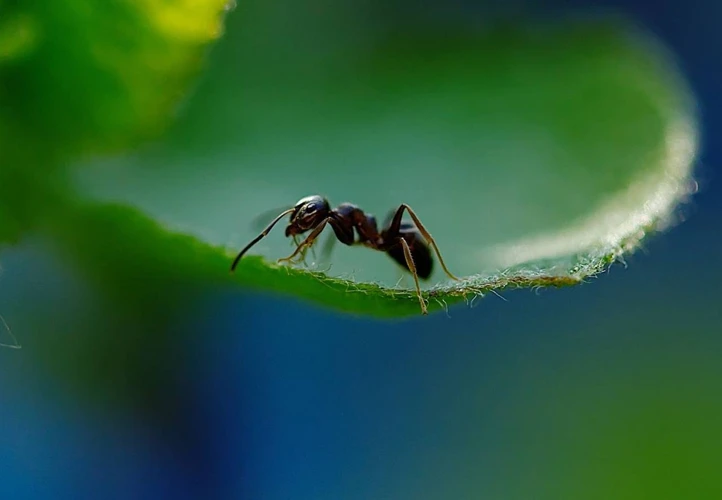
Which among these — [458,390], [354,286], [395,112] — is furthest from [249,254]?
[395,112]

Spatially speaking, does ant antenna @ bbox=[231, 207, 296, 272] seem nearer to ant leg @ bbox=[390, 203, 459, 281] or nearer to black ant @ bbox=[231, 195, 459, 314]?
black ant @ bbox=[231, 195, 459, 314]

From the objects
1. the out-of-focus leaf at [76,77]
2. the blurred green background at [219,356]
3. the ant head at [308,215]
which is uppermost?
the ant head at [308,215]

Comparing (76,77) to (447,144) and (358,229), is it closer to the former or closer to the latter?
(447,144)

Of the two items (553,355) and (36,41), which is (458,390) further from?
(36,41)

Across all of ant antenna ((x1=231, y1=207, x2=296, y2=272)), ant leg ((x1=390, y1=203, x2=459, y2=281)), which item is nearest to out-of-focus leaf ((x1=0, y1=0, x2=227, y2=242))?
ant antenna ((x1=231, y1=207, x2=296, y2=272))

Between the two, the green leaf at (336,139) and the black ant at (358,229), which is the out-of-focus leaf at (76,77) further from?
the black ant at (358,229)

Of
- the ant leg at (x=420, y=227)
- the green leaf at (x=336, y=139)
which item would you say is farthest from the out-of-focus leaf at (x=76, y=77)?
the ant leg at (x=420, y=227)

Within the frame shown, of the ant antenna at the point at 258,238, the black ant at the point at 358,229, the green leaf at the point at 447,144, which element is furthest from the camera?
the black ant at the point at 358,229
